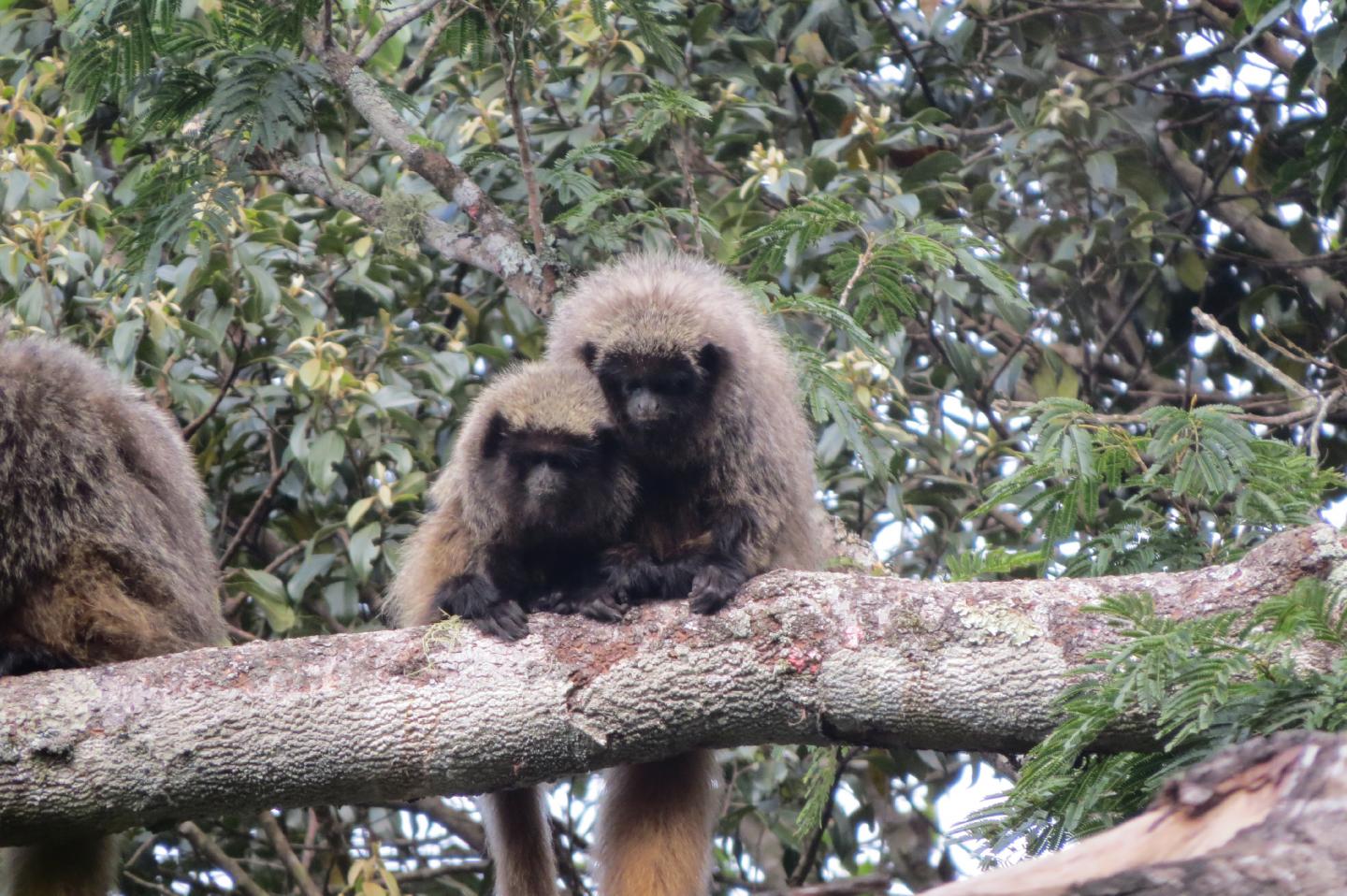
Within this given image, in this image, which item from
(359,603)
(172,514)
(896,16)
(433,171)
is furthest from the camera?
(896,16)

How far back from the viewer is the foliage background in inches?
215

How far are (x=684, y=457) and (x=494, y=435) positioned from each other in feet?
2.16

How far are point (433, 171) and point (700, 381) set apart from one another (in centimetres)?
149

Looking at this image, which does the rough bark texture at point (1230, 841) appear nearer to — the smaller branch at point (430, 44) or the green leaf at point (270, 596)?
the green leaf at point (270, 596)

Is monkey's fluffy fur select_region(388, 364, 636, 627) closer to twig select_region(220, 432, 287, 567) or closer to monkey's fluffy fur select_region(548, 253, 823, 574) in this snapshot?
monkey's fluffy fur select_region(548, 253, 823, 574)

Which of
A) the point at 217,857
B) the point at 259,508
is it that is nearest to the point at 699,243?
the point at 259,508

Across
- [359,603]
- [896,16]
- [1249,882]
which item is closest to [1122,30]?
[896,16]

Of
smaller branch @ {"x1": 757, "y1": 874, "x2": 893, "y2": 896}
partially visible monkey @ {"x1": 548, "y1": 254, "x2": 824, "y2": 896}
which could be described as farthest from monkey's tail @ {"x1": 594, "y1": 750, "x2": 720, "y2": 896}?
smaller branch @ {"x1": 757, "y1": 874, "x2": 893, "y2": 896}

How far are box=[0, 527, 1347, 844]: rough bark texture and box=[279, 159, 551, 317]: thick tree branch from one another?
2.27 metres

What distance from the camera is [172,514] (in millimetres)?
4965

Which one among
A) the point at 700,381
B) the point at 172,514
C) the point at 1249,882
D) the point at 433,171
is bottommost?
the point at 1249,882

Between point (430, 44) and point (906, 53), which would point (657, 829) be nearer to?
point (430, 44)

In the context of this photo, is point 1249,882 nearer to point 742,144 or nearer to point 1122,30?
point 742,144

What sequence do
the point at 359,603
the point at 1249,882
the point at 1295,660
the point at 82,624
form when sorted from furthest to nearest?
the point at 359,603, the point at 82,624, the point at 1295,660, the point at 1249,882
